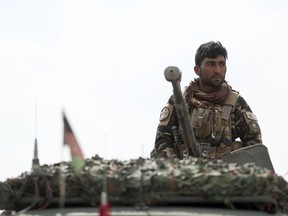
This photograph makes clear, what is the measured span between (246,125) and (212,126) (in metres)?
0.43

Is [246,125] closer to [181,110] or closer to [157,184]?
[181,110]

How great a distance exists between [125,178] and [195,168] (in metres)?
0.54

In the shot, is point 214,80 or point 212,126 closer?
point 212,126

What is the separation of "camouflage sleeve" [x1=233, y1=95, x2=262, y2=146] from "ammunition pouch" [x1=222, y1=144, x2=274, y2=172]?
1.50 meters

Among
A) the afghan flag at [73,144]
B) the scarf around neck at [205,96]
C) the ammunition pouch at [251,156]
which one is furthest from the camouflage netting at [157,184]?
the scarf around neck at [205,96]

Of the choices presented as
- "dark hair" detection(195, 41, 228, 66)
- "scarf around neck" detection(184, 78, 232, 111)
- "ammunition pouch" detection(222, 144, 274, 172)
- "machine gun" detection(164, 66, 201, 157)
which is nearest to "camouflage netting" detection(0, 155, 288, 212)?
"machine gun" detection(164, 66, 201, 157)

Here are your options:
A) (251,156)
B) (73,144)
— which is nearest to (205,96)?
(251,156)

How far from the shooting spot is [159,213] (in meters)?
5.25

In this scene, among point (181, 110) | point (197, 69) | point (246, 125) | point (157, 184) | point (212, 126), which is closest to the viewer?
point (157, 184)

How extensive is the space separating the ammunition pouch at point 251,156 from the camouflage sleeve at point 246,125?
1499mm

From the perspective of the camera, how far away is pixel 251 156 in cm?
716

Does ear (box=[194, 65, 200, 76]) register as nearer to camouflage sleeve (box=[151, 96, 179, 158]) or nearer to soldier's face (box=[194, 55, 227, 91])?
soldier's face (box=[194, 55, 227, 91])

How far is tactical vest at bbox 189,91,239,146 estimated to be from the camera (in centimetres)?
860

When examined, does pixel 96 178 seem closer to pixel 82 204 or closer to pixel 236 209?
pixel 82 204
